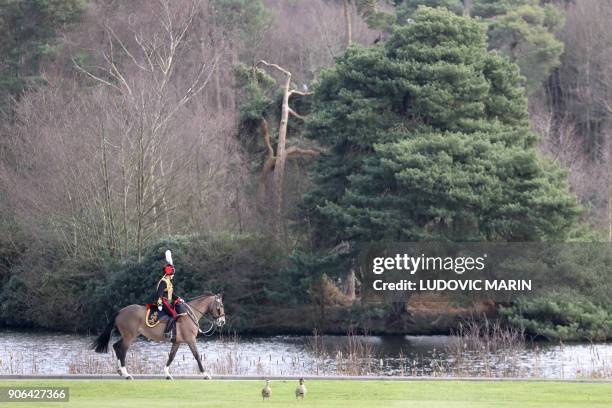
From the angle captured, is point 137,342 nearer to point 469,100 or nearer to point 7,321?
point 7,321

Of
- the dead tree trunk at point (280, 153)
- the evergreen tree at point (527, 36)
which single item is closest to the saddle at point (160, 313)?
the dead tree trunk at point (280, 153)

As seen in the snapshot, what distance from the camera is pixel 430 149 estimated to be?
1609 inches

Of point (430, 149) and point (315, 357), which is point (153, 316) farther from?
point (430, 149)

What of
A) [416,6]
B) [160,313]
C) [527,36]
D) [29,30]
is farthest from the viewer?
[416,6]

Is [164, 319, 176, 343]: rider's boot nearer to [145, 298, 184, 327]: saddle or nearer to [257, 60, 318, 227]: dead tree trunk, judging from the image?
[145, 298, 184, 327]: saddle

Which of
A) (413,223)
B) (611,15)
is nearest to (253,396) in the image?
(413,223)

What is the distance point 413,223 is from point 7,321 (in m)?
15.7

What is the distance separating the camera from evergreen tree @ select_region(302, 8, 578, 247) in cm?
4025

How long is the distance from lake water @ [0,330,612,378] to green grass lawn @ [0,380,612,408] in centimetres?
463

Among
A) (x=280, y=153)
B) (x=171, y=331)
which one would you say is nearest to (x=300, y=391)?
(x=171, y=331)

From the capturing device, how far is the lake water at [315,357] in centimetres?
2870

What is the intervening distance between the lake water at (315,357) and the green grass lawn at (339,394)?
463 centimetres

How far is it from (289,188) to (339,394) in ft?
98.6

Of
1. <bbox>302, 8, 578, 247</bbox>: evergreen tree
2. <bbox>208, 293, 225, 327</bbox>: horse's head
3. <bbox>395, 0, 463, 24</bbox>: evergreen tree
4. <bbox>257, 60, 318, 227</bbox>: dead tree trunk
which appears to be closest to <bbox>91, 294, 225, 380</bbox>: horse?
<bbox>208, 293, 225, 327</bbox>: horse's head
